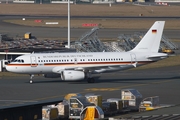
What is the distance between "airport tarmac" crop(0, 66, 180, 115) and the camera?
46906 mm

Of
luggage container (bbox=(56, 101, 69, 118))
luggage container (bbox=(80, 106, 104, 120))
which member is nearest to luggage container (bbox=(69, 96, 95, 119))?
luggage container (bbox=(56, 101, 69, 118))

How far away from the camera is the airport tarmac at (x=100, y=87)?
46906mm

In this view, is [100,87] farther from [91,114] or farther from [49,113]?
[91,114]

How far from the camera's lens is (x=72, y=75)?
54.8 metres

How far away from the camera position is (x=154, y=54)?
56.8 meters

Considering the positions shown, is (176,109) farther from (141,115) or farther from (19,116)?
(19,116)

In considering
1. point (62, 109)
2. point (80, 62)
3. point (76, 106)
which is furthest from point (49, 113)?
point (80, 62)

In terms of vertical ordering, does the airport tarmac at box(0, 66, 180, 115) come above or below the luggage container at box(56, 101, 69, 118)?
below

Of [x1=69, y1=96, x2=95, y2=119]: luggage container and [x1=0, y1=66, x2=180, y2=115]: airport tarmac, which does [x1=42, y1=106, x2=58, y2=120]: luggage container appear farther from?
[x1=0, y1=66, x2=180, y2=115]: airport tarmac

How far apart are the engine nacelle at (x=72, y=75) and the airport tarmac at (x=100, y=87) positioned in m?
0.77

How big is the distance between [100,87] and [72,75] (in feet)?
10.7

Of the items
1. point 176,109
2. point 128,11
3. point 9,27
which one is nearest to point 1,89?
point 176,109

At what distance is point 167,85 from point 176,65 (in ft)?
55.7

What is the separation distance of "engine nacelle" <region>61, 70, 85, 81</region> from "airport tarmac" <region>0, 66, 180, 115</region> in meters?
0.77
